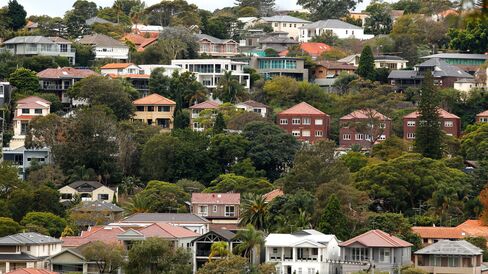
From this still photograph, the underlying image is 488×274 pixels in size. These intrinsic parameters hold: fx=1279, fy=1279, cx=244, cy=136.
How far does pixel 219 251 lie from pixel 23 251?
7.58m

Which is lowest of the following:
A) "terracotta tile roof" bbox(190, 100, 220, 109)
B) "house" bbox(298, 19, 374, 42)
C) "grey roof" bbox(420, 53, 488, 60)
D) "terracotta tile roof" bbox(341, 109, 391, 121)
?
"terracotta tile roof" bbox(341, 109, 391, 121)

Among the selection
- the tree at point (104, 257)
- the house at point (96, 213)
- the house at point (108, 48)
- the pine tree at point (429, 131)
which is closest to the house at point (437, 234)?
the pine tree at point (429, 131)

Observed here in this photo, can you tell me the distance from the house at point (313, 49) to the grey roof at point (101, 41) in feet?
43.2

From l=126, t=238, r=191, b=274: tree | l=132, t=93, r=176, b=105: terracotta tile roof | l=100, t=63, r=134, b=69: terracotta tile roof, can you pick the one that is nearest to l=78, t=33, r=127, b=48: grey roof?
l=100, t=63, r=134, b=69: terracotta tile roof

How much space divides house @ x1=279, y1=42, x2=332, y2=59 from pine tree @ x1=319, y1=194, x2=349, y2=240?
45.5 metres

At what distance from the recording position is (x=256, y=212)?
5716 centimetres

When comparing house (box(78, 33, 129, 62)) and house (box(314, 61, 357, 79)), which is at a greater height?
house (box(78, 33, 129, 62))

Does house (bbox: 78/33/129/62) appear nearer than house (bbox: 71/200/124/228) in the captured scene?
No

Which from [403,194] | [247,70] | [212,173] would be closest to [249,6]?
[247,70]

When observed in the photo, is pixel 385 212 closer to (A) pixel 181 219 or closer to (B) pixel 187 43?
(A) pixel 181 219

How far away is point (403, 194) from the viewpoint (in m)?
61.0

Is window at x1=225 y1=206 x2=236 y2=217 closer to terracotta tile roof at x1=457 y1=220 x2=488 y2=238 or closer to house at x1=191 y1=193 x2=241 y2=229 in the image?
house at x1=191 y1=193 x2=241 y2=229

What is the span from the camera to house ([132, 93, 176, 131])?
269 feet

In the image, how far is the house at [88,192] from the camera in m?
66.6
